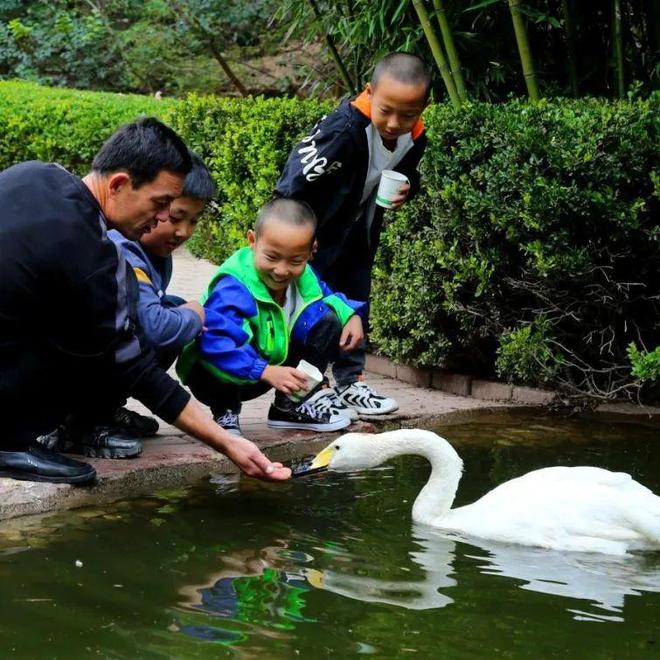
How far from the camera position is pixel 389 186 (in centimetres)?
587

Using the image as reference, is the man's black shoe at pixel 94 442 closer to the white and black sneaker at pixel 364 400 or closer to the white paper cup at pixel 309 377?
Answer: the white paper cup at pixel 309 377

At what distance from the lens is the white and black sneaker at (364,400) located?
6129 millimetres

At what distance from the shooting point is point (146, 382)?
14.7 feet

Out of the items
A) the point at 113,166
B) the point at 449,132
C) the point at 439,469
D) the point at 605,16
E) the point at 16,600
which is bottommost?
the point at 16,600

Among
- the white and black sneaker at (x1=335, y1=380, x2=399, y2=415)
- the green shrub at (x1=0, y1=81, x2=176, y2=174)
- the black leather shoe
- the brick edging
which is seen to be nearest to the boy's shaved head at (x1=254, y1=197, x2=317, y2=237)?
the white and black sneaker at (x1=335, y1=380, x2=399, y2=415)

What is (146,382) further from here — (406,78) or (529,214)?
(529,214)

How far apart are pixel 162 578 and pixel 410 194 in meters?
3.05

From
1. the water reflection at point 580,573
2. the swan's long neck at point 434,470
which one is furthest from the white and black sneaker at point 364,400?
the water reflection at point 580,573

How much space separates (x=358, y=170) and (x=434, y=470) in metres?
1.76

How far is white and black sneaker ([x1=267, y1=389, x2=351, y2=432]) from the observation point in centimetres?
578

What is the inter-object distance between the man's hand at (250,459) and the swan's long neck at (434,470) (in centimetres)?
58

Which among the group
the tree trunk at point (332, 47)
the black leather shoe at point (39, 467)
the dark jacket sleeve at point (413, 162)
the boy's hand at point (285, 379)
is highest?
the tree trunk at point (332, 47)

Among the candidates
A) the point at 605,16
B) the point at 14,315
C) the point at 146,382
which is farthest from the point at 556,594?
the point at 605,16

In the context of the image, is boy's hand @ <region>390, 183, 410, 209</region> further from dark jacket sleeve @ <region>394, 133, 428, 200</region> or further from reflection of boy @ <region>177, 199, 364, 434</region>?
reflection of boy @ <region>177, 199, 364, 434</region>
